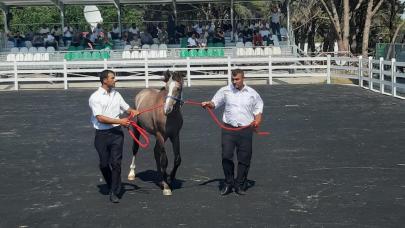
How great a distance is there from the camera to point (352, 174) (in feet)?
34.0

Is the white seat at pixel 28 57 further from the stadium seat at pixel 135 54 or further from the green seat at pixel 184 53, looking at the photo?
the green seat at pixel 184 53

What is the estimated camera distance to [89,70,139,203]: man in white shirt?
8641 mm

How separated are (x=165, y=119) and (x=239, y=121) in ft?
3.13

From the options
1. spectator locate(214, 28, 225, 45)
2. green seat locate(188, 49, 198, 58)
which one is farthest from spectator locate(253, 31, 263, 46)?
green seat locate(188, 49, 198, 58)

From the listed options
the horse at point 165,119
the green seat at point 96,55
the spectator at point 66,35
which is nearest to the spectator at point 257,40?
the green seat at point 96,55

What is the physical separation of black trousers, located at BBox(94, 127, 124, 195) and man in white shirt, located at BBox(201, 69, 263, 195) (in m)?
1.20

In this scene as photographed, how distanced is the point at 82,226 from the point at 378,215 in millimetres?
3319

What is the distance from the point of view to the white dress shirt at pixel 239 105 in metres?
8.98

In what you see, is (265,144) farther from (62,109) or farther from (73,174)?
(62,109)

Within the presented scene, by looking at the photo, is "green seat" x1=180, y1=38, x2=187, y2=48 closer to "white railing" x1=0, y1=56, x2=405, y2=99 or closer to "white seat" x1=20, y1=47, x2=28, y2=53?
"white railing" x1=0, y1=56, x2=405, y2=99

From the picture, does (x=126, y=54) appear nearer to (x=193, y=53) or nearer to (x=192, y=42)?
(x=193, y=53)

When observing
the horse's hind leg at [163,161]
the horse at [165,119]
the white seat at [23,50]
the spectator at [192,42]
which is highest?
the spectator at [192,42]

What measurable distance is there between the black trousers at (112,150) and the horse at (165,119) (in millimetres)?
610

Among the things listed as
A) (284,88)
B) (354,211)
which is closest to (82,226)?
(354,211)
